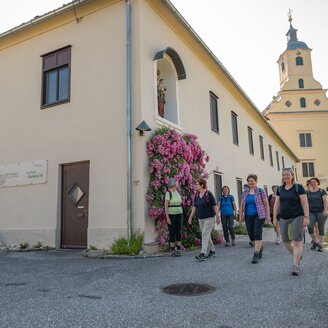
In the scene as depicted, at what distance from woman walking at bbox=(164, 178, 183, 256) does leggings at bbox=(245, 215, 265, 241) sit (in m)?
1.69

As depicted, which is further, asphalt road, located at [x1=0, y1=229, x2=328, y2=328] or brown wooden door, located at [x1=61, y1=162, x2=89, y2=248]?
brown wooden door, located at [x1=61, y1=162, x2=89, y2=248]

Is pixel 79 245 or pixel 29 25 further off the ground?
pixel 29 25

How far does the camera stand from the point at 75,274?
612cm

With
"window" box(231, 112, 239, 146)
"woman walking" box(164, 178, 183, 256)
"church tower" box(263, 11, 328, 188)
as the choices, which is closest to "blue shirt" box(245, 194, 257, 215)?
"woman walking" box(164, 178, 183, 256)

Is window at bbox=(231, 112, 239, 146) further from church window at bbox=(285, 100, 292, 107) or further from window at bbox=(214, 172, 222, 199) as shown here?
church window at bbox=(285, 100, 292, 107)

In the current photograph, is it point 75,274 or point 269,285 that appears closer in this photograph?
point 269,285

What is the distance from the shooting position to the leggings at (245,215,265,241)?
6.92 meters

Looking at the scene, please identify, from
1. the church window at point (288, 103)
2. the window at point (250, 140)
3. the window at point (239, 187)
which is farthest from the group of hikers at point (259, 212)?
the church window at point (288, 103)

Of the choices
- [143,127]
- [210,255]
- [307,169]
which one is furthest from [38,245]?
[307,169]

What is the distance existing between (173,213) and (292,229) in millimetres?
2989

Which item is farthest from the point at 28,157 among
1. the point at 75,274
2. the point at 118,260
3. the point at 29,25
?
the point at 75,274

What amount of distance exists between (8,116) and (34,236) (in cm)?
401

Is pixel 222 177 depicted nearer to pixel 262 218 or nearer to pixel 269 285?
pixel 262 218

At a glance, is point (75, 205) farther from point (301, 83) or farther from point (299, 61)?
point (299, 61)
